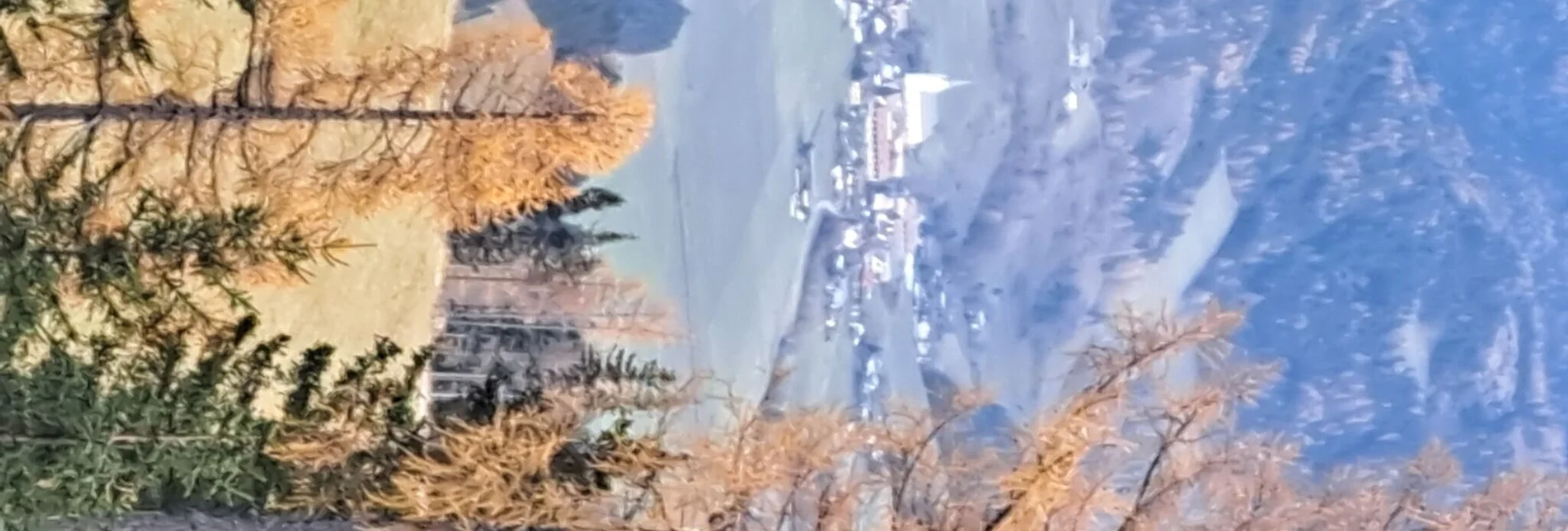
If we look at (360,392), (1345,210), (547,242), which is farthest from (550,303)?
(1345,210)

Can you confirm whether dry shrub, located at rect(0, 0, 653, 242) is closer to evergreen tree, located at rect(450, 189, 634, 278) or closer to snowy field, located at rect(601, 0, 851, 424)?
evergreen tree, located at rect(450, 189, 634, 278)

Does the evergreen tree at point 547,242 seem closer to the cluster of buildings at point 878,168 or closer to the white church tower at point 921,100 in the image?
the cluster of buildings at point 878,168

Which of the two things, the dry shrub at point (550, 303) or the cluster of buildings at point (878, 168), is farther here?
the cluster of buildings at point (878, 168)

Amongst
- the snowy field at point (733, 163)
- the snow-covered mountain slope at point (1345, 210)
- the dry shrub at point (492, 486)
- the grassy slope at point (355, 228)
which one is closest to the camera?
the dry shrub at point (492, 486)

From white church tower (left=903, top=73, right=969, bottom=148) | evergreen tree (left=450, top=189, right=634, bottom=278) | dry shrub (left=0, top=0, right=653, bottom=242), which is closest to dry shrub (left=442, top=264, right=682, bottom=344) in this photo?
evergreen tree (left=450, top=189, right=634, bottom=278)

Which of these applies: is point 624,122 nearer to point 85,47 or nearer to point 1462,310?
point 85,47

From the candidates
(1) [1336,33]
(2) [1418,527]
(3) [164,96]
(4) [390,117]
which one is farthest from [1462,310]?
(3) [164,96]

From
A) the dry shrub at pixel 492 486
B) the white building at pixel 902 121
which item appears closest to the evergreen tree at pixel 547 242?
the white building at pixel 902 121
